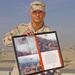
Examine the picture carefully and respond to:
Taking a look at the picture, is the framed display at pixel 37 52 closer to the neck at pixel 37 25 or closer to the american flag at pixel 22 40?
the american flag at pixel 22 40

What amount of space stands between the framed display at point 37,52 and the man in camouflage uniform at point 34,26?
0.31 feet

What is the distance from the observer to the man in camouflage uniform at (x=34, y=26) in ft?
12.1

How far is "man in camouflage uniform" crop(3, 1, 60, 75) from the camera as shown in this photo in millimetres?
3695

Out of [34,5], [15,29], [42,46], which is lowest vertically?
[42,46]

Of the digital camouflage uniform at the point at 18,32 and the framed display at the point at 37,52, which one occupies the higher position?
the digital camouflage uniform at the point at 18,32

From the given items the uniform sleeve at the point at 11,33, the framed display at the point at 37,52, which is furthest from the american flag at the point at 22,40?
the uniform sleeve at the point at 11,33

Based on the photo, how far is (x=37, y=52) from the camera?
3619 mm

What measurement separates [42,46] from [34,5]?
550mm

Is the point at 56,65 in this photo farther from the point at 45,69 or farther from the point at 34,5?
the point at 34,5

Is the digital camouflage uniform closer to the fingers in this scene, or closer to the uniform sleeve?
the uniform sleeve

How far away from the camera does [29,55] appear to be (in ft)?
11.8

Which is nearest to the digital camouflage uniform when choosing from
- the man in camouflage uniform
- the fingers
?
the man in camouflage uniform

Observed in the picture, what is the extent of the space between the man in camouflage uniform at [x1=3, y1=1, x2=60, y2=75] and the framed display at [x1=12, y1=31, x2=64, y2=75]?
3.7 inches

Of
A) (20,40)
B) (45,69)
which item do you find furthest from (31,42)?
(45,69)
